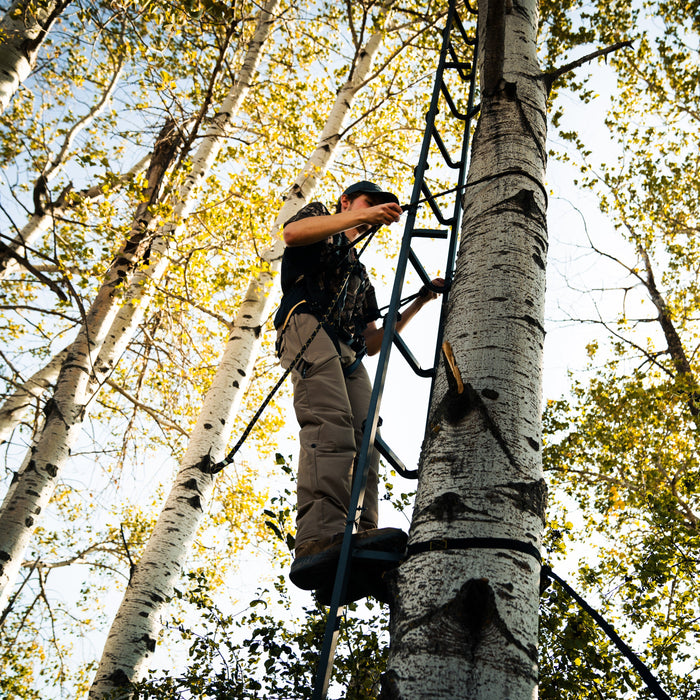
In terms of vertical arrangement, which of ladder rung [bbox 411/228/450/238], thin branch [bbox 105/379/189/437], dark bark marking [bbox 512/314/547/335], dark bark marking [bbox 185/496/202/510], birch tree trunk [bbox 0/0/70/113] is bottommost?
dark bark marking [bbox 512/314/547/335]

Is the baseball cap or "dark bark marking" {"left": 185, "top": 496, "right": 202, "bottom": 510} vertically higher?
the baseball cap

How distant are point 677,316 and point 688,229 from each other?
5.74 ft

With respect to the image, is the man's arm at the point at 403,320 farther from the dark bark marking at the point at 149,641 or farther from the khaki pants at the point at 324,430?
the dark bark marking at the point at 149,641

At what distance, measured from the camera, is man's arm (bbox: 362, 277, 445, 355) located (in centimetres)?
295

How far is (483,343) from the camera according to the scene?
5.77 feet

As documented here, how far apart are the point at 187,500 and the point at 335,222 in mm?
2952

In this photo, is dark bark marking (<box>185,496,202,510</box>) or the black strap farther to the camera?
dark bark marking (<box>185,496,202,510</box>)

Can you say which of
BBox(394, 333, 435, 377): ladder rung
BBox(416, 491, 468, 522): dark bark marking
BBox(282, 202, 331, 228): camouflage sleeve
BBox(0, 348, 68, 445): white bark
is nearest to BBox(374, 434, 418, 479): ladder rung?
BBox(394, 333, 435, 377): ladder rung

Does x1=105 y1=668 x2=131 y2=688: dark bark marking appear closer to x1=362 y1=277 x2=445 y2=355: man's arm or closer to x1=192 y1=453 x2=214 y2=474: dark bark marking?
x1=192 y1=453 x2=214 y2=474: dark bark marking

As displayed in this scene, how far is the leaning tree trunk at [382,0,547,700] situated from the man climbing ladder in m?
0.38

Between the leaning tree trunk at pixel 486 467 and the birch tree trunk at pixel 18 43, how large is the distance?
5.07m

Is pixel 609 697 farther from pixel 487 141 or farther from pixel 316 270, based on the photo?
pixel 487 141

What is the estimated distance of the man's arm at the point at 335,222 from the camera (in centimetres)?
238

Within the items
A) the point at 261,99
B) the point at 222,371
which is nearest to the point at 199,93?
the point at 261,99
